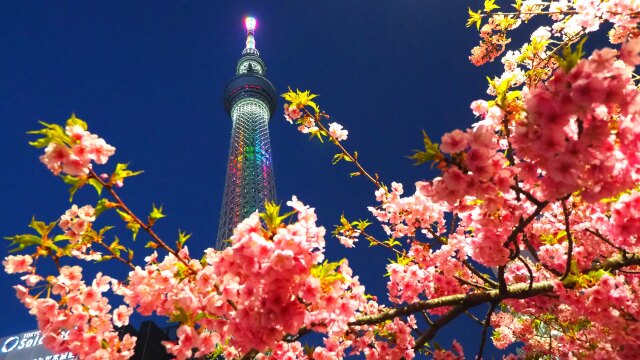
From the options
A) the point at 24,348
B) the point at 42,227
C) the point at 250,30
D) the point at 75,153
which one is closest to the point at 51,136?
the point at 75,153

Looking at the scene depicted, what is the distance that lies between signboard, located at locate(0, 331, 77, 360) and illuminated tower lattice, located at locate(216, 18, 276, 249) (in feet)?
51.7

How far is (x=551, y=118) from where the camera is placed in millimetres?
1671

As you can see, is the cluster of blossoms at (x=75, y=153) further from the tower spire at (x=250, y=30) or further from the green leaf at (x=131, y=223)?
the tower spire at (x=250, y=30)

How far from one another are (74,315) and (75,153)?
1246 mm

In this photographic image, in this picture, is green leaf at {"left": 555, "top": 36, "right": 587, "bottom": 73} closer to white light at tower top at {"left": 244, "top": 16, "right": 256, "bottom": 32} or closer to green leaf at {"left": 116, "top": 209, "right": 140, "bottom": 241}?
green leaf at {"left": 116, "top": 209, "right": 140, "bottom": 241}

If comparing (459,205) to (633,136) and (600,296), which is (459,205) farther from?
(600,296)

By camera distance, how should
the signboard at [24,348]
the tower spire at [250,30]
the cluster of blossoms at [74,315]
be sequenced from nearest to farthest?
the cluster of blossoms at [74,315] → the signboard at [24,348] → the tower spire at [250,30]

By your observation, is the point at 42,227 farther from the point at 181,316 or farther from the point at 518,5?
the point at 518,5

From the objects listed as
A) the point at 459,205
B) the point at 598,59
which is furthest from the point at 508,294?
the point at 598,59

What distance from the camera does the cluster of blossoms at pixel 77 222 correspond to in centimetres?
267

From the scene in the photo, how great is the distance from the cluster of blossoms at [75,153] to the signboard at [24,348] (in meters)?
28.2

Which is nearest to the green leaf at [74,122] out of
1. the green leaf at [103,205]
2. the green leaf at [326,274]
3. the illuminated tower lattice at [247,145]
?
the green leaf at [103,205]

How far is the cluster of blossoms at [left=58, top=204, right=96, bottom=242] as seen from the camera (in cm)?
267

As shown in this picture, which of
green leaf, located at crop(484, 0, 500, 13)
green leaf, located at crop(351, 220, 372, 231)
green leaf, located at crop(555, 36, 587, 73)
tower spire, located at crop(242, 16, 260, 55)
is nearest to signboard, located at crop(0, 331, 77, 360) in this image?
green leaf, located at crop(351, 220, 372, 231)
